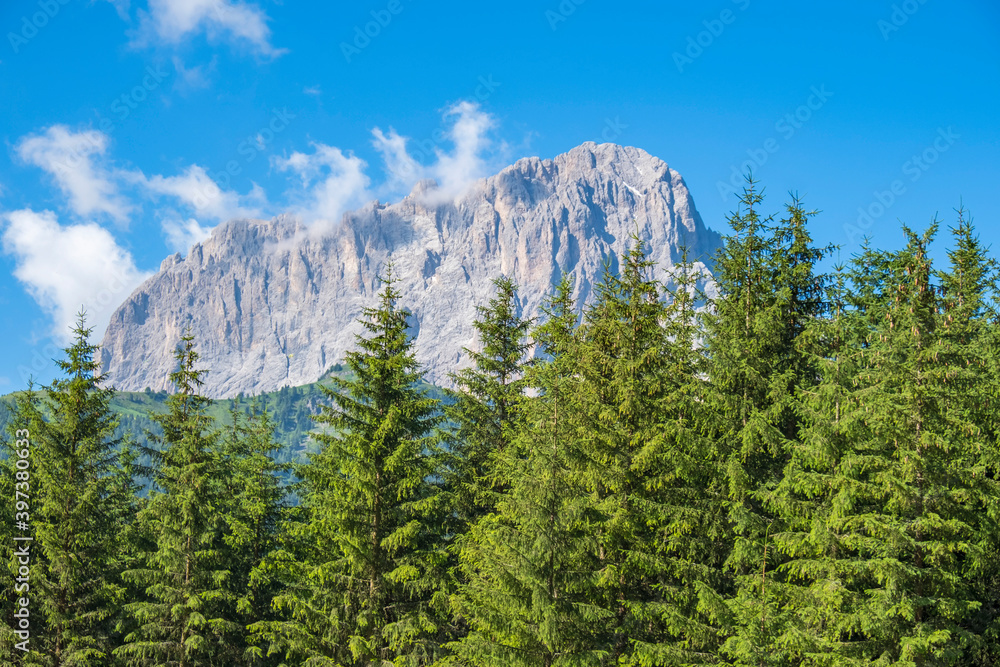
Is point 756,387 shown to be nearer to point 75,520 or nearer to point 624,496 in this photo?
point 624,496

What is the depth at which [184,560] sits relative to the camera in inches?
803

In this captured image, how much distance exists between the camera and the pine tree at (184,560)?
19750 mm

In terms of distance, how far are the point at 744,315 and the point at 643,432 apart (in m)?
3.59

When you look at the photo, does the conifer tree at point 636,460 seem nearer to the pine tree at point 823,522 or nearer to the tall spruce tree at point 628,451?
the tall spruce tree at point 628,451

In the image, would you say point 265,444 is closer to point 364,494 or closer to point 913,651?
point 364,494

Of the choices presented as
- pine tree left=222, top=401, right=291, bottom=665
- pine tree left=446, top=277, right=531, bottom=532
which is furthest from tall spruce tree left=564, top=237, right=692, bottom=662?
pine tree left=222, top=401, right=291, bottom=665

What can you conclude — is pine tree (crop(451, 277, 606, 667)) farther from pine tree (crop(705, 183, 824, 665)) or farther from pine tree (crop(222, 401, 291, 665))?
pine tree (crop(222, 401, 291, 665))

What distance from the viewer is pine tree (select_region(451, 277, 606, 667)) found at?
1341 cm

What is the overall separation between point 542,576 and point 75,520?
1516 cm

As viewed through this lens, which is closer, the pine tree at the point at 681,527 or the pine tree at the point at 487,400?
the pine tree at the point at 681,527

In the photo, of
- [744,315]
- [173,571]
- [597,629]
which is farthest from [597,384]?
[173,571]

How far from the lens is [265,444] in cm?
2702

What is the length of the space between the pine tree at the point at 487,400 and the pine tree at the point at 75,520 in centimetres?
1069

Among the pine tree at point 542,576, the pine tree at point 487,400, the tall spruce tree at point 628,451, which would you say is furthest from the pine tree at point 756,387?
the pine tree at point 487,400
